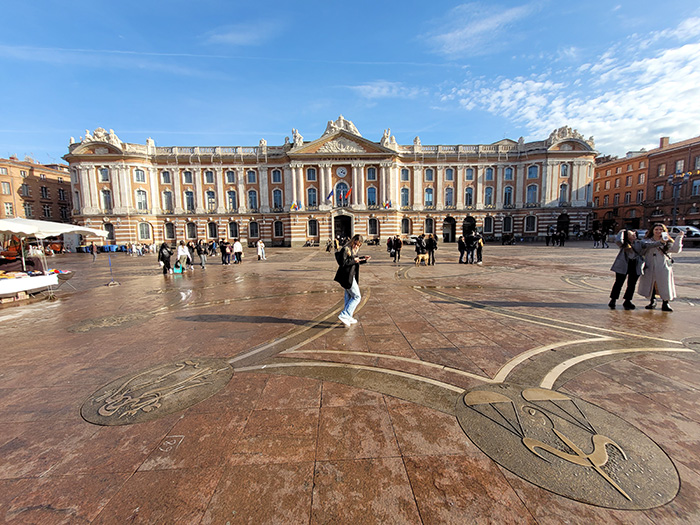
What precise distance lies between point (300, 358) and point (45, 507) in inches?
107

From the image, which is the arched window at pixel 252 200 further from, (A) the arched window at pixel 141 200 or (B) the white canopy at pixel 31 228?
(B) the white canopy at pixel 31 228

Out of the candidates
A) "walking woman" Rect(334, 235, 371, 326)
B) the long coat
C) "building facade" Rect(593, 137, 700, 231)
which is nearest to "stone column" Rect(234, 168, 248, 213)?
"walking woman" Rect(334, 235, 371, 326)

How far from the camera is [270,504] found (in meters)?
2.02

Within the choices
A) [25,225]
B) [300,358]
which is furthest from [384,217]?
[300,358]

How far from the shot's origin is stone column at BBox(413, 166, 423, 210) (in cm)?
3984

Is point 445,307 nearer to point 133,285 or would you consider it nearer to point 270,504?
point 270,504

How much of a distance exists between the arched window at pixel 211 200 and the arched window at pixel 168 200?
460cm

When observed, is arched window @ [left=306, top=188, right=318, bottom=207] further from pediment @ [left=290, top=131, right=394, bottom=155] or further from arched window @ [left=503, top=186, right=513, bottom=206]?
arched window @ [left=503, top=186, right=513, bottom=206]

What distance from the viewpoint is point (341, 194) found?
38625 mm

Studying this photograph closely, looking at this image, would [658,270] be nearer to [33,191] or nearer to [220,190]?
[220,190]

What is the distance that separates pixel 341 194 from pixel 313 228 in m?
5.60

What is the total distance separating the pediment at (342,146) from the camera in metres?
37.1

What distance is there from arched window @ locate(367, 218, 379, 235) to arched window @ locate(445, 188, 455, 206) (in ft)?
33.6

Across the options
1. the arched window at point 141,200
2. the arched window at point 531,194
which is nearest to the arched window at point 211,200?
the arched window at point 141,200
